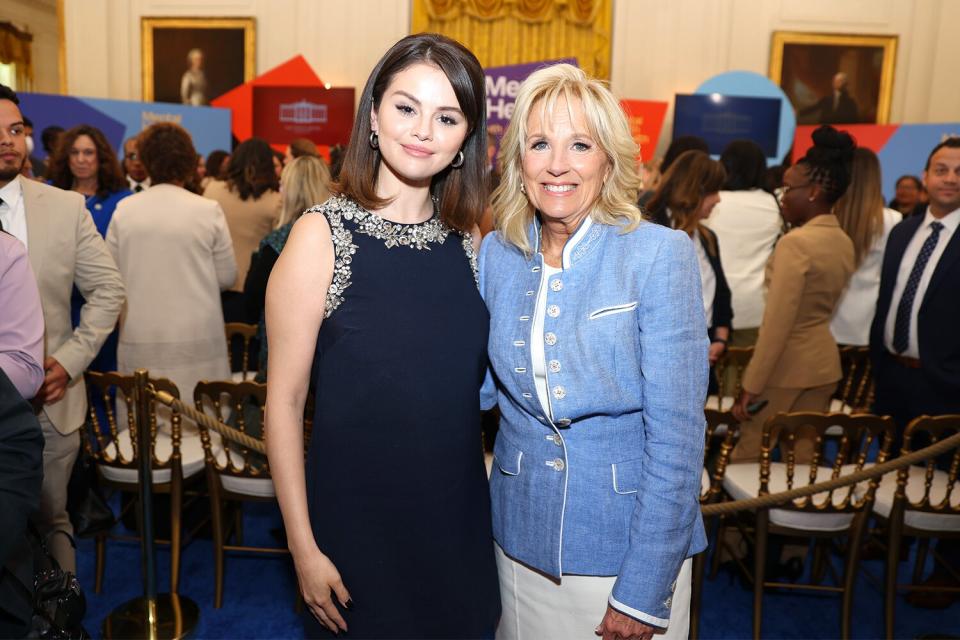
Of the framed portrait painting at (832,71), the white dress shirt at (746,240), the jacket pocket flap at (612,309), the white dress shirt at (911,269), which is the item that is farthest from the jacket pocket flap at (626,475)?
the framed portrait painting at (832,71)

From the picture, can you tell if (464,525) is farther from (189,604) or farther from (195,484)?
(195,484)

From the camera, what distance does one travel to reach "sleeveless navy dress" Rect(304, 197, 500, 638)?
5.27 feet

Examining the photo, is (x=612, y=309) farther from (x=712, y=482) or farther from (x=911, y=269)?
(x=911, y=269)

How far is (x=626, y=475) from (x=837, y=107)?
10.3 m

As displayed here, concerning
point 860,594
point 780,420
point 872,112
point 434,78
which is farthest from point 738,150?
point 872,112

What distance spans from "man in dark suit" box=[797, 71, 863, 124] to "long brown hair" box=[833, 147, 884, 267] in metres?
7.36

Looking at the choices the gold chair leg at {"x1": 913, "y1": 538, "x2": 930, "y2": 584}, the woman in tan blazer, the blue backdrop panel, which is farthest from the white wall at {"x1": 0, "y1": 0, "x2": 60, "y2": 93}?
the gold chair leg at {"x1": 913, "y1": 538, "x2": 930, "y2": 584}

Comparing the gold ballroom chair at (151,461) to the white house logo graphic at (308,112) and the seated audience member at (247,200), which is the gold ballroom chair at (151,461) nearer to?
the seated audience member at (247,200)

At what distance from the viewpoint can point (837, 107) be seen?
33.9 ft

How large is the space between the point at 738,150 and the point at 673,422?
3.14 m

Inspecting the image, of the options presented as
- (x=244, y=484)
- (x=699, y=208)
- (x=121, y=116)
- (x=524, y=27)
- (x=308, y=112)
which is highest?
(x=524, y=27)

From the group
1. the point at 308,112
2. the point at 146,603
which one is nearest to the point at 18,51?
the point at 308,112

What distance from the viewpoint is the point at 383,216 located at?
171cm

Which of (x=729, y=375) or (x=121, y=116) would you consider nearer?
(x=729, y=375)
